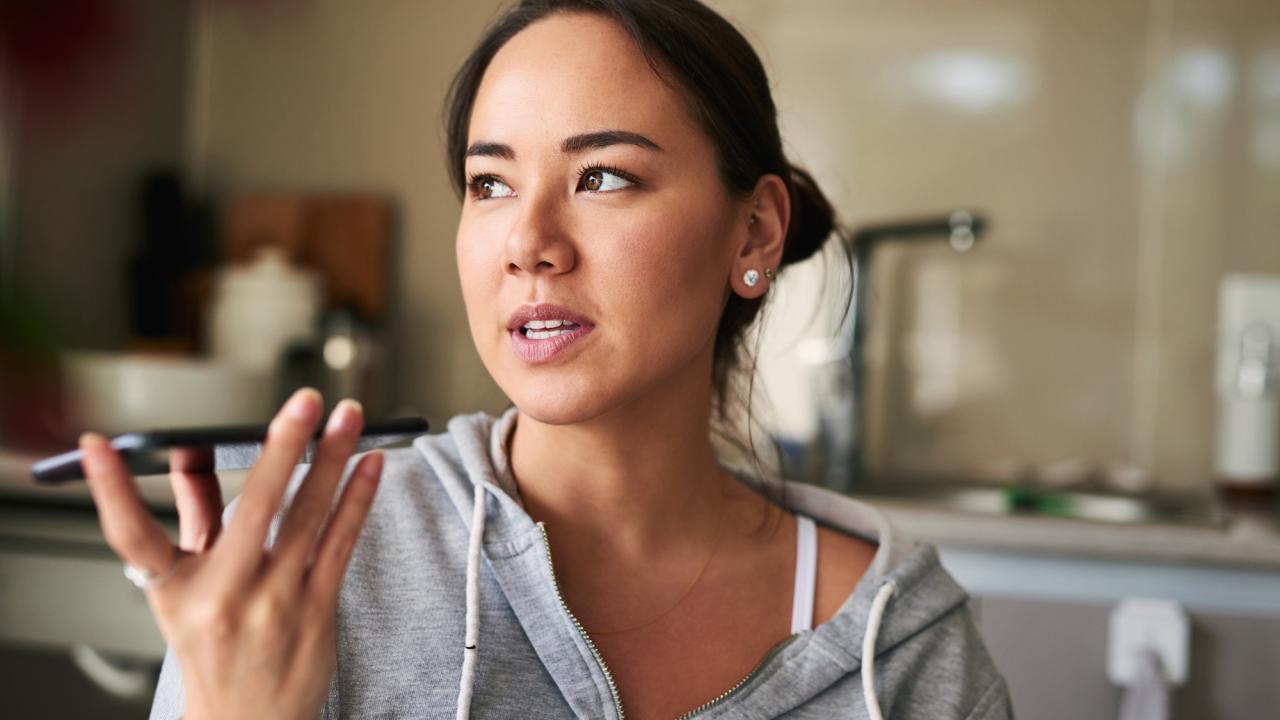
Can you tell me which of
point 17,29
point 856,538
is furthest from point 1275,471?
point 17,29

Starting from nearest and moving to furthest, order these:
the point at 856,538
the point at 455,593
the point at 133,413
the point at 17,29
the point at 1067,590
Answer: the point at 455,593, the point at 856,538, the point at 1067,590, the point at 133,413, the point at 17,29

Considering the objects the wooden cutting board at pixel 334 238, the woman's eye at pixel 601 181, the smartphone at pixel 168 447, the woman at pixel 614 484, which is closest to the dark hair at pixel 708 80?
the woman at pixel 614 484

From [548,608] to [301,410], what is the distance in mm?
413

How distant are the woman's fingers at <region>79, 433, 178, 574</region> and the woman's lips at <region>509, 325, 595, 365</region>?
0.42 m

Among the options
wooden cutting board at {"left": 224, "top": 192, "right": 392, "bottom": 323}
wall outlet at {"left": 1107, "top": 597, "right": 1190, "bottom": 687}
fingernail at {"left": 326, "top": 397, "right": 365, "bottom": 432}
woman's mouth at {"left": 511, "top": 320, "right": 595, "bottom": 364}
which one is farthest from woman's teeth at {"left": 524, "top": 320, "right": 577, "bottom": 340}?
wooden cutting board at {"left": 224, "top": 192, "right": 392, "bottom": 323}

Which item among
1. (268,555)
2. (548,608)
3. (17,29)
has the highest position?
(17,29)

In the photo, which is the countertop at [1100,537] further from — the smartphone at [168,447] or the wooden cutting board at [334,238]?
the wooden cutting board at [334,238]

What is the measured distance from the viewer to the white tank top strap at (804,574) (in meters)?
1.18

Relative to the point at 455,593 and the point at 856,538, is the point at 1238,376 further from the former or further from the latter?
the point at 455,593

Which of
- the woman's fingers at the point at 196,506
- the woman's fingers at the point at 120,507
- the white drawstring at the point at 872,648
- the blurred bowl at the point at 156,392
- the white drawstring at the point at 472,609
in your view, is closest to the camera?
the woman's fingers at the point at 120,507

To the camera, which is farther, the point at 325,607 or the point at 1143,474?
the point at 1143,474

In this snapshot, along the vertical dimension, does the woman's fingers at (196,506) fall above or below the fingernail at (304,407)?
below

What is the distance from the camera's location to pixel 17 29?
87.0 inches

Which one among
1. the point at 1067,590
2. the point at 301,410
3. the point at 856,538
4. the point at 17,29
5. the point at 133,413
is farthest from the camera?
the point at 17,29
